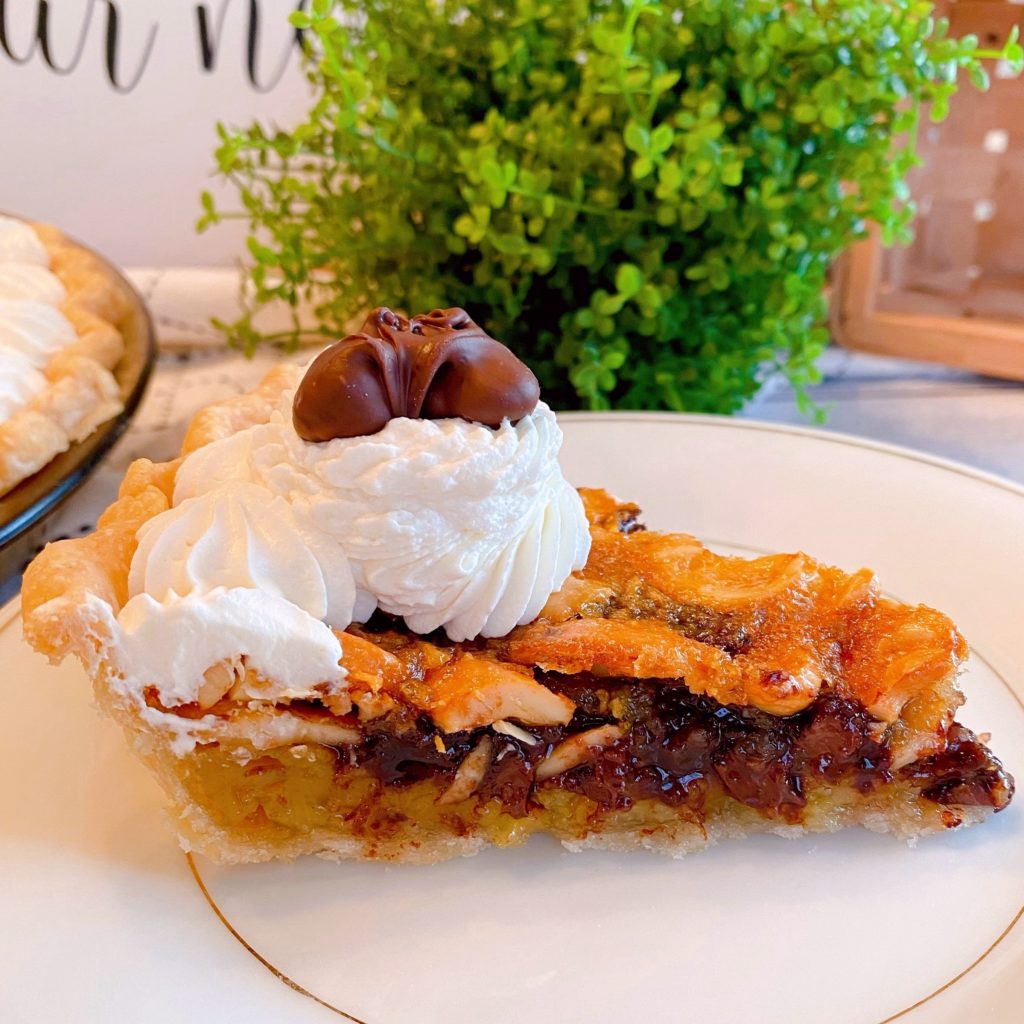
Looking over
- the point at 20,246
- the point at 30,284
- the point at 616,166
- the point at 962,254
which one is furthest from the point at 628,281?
the point at 20,246

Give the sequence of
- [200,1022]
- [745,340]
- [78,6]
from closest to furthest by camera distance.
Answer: [200,1022] < [745,340] < [78,6]

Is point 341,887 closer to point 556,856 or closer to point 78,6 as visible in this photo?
point 556,856

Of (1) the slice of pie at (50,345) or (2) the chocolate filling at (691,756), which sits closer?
(2) the chocolate filling at (691,756)

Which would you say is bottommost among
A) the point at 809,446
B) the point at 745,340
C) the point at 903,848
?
the point at 903,848

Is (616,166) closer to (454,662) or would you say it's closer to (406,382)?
(406,382)

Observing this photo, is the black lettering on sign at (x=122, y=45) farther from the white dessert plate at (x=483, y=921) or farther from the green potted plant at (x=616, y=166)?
the white dessert plate at (x=483, y=921)

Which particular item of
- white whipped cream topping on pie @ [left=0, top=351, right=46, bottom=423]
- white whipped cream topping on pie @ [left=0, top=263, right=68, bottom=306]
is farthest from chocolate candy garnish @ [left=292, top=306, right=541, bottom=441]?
white whipped cream topping on pie @ [left=0, top=263, right=68, bottom=306]

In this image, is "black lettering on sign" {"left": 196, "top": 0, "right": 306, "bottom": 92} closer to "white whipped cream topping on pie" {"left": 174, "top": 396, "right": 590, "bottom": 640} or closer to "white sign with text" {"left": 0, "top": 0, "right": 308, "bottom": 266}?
"white sign with text" {"left": 0, "top": 0, "right": 308, "bottom": 266}

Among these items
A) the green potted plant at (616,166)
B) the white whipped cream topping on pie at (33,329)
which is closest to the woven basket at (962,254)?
the green potted plant at (616,166)

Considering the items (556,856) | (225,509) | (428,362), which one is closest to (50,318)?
(225,509)
